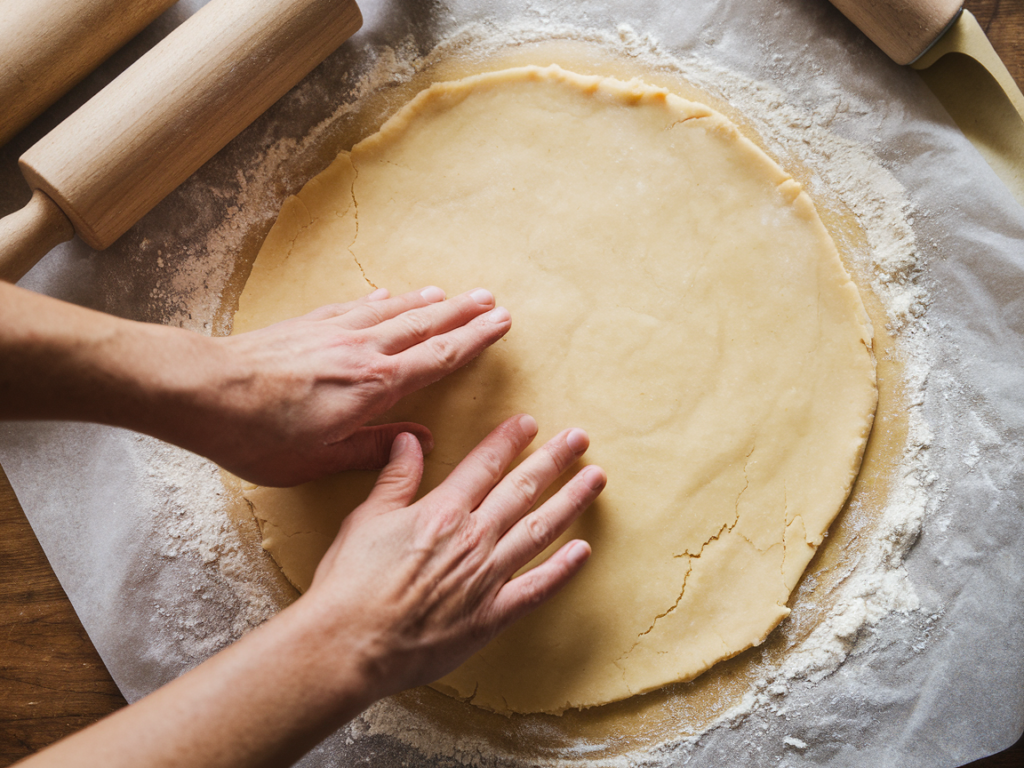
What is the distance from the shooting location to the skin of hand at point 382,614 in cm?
101

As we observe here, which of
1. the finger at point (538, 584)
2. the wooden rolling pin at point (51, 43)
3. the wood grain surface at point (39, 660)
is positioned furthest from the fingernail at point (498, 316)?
the wood grain surface at point (39, 660)

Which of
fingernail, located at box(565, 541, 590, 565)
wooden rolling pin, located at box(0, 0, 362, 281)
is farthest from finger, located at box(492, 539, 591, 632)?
wooden rolling pin, located at box(0, 0, 362, 281)

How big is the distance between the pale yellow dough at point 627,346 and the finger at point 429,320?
99 millimetres

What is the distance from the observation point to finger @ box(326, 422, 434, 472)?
52.6 inches

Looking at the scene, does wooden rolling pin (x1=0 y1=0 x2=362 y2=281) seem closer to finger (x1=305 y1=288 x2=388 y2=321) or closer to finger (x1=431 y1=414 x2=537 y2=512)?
finger (x1=305 y1=288 x2=388 y2=321)

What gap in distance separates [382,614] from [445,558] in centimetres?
15

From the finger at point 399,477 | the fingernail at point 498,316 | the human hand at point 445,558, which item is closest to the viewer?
the human hand at point 445,558

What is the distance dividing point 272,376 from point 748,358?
3.41 ft

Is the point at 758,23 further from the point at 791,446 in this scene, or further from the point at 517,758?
the point at 517,758

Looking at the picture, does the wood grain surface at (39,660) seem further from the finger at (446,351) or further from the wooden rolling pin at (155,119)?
the finger at (446,351)

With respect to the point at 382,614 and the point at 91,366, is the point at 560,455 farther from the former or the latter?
the point at 91,366

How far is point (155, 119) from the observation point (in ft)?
4.41

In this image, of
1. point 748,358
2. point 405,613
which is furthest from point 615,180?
point 405,613

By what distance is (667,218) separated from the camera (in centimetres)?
148
